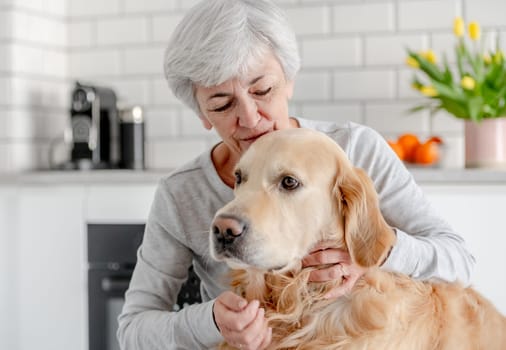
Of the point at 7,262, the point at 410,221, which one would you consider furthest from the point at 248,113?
the point at 7,262

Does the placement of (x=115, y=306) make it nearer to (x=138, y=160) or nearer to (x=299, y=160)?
(x=138, y=160)

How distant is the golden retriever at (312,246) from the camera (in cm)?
125

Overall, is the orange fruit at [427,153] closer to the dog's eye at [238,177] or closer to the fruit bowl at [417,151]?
the fruit bowl at [417,151]

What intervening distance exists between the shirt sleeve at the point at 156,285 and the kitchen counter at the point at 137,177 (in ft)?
2.86

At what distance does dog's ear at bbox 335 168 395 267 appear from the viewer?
125 cm

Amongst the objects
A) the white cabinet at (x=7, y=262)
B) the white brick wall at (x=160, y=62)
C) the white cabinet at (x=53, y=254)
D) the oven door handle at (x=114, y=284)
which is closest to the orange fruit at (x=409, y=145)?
the white brick wall at (x=160, y=62)

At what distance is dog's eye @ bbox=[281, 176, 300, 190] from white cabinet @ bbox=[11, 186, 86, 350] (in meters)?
1.46

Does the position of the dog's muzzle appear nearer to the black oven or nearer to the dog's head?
the dog's head

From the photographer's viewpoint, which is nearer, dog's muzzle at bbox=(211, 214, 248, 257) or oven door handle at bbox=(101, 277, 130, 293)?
dog's muzzle at bbox=(211, 214, 248, 257)

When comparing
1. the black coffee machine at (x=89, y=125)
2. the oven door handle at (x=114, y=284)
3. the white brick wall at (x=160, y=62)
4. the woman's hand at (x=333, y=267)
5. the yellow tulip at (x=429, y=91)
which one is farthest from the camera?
the black coffee machine at (x=89, y=125)

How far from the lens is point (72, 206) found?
2.62 meters

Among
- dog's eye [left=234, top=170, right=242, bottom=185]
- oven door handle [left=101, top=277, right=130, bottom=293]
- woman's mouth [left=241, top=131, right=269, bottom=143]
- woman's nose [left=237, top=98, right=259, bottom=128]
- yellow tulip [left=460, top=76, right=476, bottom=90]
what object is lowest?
oven door handle [left=101, top=277, right=130, bottom=293]

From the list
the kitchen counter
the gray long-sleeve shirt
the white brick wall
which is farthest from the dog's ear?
the white brick wall

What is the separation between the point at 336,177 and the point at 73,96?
1.76m
